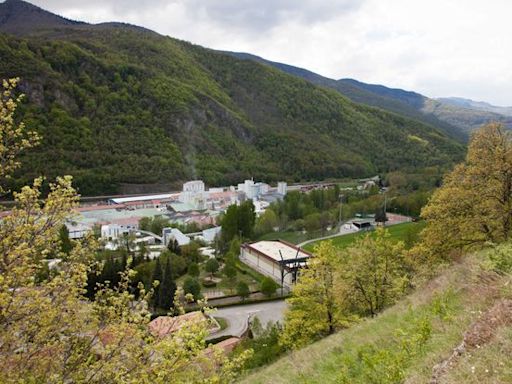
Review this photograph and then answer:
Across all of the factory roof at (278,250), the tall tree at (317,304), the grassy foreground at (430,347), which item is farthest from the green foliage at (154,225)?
the grassy foreground at (430,347)

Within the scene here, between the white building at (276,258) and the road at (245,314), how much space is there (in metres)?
3.90

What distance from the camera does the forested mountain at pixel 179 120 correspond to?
106 metres

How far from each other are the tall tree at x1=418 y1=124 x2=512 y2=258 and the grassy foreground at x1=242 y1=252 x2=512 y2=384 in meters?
5.35

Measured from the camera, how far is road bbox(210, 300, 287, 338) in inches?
1247

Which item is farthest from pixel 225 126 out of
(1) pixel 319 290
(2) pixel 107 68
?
(1) pixel 319 290

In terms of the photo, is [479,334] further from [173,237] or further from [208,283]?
[173,237]

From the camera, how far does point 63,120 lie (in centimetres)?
10638

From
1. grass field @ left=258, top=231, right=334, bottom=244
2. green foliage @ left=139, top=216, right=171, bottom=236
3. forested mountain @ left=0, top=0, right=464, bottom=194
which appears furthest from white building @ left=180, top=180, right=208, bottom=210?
grass field @ left=258, top=231, right=334, bottom=244

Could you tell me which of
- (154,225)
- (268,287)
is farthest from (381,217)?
(154,225)

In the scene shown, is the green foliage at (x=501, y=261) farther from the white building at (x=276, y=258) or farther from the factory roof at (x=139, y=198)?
the factory roof at (x=139, y=198)

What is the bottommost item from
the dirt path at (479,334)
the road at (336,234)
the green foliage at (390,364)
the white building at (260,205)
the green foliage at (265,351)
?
the road at (336,234)

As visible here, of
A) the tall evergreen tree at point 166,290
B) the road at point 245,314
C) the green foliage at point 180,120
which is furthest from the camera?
the green foliage at point 180,120

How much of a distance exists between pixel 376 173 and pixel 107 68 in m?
92.7

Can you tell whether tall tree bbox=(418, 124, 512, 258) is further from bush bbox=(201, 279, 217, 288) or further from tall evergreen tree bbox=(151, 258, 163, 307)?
bush bbox=(201, 279, 217, 288)
